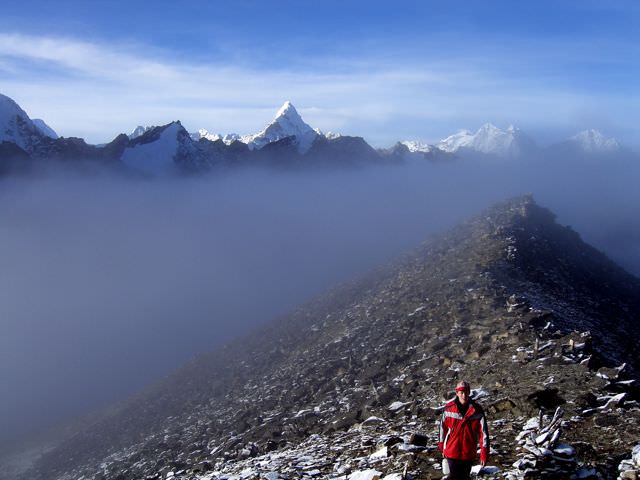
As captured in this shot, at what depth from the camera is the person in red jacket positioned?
999 cm

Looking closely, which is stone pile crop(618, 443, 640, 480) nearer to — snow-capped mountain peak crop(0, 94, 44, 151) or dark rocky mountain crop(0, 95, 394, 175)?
dark rocky mountain crop(0, 95, 394, 175)

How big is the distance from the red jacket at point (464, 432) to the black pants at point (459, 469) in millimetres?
110

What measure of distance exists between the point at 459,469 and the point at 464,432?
81 centimetres

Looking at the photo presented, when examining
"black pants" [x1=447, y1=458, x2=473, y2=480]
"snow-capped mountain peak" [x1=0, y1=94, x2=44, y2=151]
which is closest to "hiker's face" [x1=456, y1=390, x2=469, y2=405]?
"black pants" [x1=447, y1=458, x2=473, y2=480]

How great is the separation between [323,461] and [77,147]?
546ft

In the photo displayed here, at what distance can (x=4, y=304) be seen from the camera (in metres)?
89.9

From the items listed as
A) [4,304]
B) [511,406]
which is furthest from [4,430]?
[4,304]

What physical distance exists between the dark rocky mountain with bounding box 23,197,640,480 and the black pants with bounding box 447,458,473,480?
3.47 feet

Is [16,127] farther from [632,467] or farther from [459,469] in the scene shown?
[632,467]

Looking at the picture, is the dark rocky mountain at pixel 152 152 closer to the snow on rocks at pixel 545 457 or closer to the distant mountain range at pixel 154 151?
the distant mountain range at pixel 154 151

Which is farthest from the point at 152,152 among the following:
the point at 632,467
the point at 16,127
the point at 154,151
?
the point at 632,467

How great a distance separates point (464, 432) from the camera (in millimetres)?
10047

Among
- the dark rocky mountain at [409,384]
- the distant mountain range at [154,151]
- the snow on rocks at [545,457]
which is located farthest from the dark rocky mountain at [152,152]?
the snow on rocks at [545,457]

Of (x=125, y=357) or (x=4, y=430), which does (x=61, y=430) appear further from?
(x=125, y=357)
